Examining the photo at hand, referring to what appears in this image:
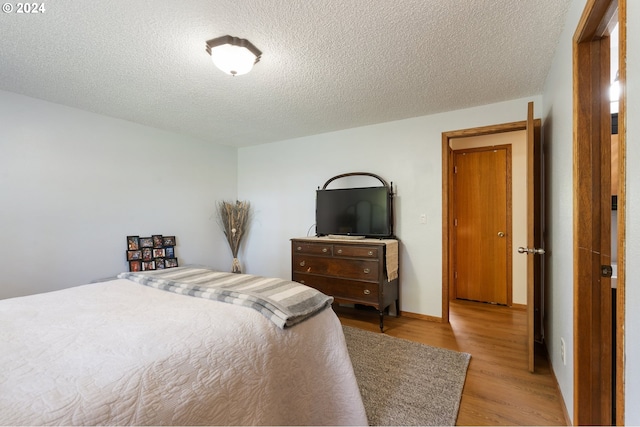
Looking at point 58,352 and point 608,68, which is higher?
point 608,68

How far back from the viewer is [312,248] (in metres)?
3.28

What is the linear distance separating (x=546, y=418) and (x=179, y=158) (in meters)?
4.33

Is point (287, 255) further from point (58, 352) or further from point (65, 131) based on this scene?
point (58, 352)

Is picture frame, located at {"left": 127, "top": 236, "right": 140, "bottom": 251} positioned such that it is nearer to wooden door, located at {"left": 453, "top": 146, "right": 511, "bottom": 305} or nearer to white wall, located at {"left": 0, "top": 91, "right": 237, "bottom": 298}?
white wall, located at {"left": 0, "top": 91, "right": 237, "bottom": 298}

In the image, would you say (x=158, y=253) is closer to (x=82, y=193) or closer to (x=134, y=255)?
(x=134, y=255)

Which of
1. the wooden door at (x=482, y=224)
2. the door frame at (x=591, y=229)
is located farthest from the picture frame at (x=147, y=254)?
the wooden door at (x=482, y=224)

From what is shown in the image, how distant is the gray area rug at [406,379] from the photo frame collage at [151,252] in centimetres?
244

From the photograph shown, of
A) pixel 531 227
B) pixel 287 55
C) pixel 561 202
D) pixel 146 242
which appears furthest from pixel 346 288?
pixel 146 242

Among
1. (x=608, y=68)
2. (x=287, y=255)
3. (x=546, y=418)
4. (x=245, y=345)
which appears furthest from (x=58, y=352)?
(x=287, y=255)

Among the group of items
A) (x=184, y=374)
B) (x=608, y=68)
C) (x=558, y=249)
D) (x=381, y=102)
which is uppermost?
(x=381, y=102)

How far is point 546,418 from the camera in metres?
1.65

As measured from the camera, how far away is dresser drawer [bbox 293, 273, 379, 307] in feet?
9.64

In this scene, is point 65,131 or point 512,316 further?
point 512,316

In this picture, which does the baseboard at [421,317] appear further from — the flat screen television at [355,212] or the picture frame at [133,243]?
the picture frame at [133,243]
